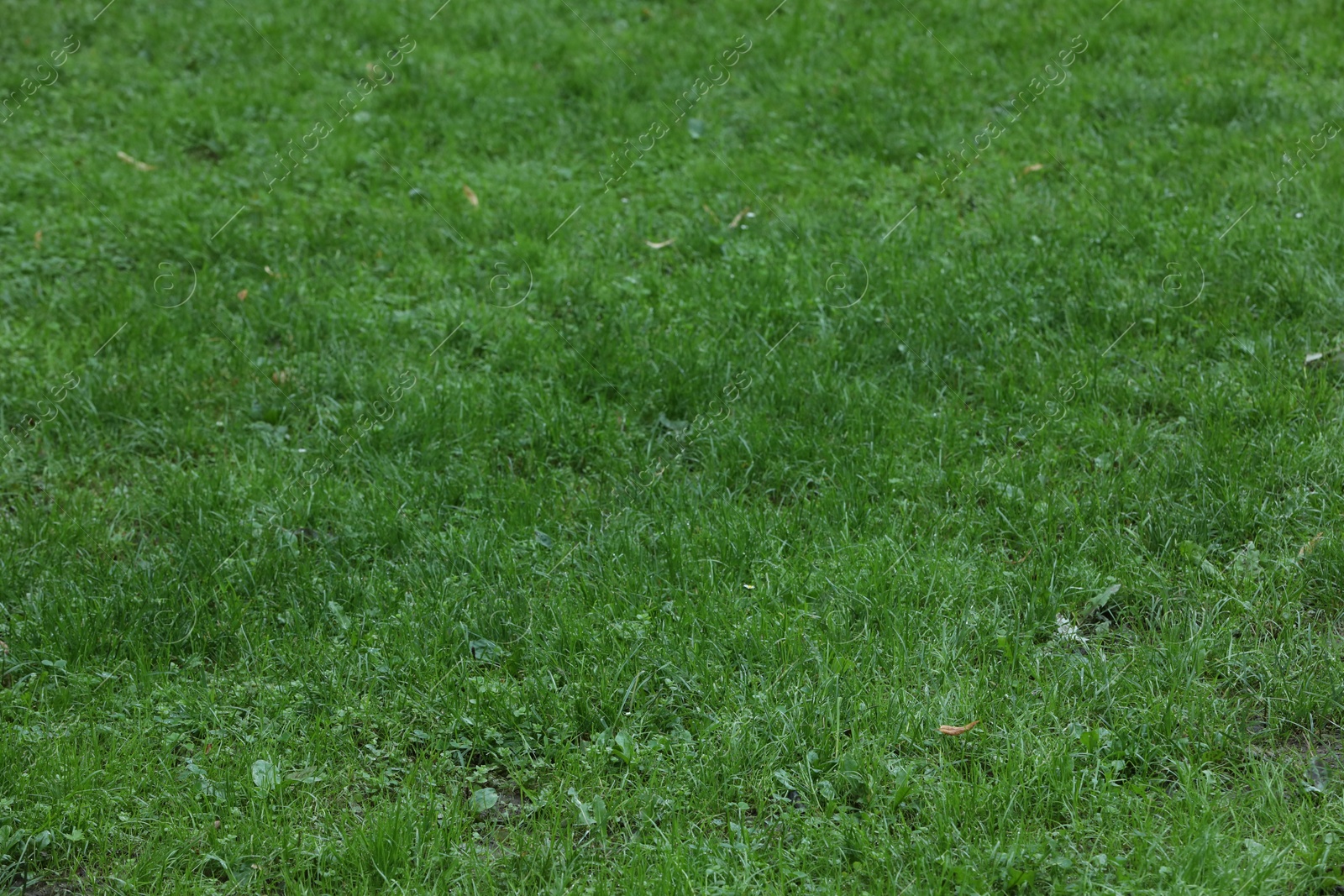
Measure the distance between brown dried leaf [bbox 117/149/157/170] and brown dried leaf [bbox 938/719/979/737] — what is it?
5.41 meters

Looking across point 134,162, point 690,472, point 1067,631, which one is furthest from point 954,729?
point 134,162

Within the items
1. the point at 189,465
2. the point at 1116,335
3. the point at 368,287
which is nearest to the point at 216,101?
the point at 368,287

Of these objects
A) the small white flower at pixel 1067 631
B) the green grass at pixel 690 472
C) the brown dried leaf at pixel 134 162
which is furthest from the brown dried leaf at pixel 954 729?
the brown dried leaf at pixel 134 162

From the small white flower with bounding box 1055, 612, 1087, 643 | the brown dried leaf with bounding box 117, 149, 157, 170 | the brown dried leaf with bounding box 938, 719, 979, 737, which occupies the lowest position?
the small white flower with bounding box 1055, 612, 1087, 643

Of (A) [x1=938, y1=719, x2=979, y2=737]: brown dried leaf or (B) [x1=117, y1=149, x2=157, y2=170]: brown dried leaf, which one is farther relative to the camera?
(B) [x1=117, y1=149, x2=157, y2=170]: brown dried leaf

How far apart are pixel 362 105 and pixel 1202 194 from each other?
4645mm

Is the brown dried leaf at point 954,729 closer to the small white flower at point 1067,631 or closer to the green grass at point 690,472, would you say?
the green grass at point 690,472

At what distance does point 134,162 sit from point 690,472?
414 centimetres

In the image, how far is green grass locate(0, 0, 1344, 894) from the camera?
3.05 meters

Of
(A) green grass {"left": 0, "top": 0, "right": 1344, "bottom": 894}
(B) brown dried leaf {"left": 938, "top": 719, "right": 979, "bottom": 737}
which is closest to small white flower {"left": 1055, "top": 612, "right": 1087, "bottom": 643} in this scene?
(A) green grass {"left": 0, "top": 0, "right": 1344, "bottom": 894}

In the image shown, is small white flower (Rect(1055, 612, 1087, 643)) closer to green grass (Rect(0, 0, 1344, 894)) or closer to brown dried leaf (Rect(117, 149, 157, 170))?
green grass (Rect(0, 0, 1344, 894))

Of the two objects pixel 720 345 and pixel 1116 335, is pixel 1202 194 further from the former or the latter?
pixel 720 345

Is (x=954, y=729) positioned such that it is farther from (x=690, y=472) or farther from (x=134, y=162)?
(x=134, y=162)

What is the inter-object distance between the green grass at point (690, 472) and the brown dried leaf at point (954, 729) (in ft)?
0.08
